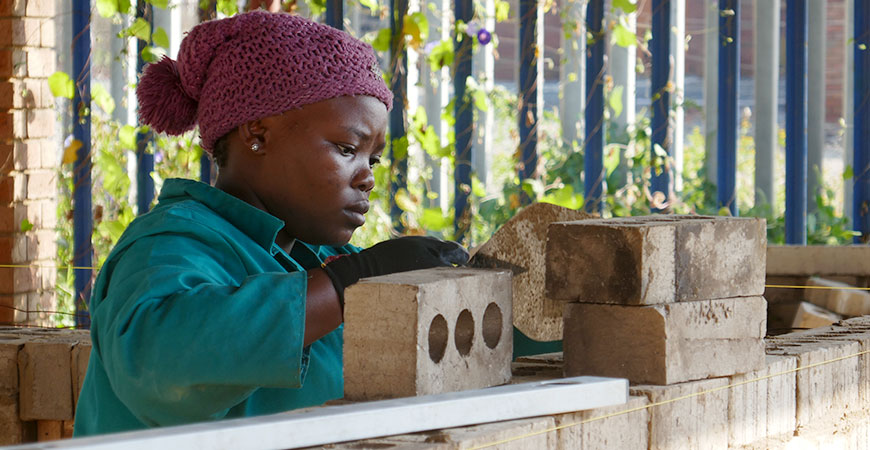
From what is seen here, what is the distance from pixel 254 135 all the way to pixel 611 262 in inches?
27.9

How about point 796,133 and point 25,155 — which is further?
point 796,133

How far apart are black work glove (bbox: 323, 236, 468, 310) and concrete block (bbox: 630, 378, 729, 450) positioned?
37cm

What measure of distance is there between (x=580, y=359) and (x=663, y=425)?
179 millimetres

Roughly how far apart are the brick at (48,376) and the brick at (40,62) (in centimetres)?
122

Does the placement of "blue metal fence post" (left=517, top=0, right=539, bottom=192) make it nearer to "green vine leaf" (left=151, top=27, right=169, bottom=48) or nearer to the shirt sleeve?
"green vine leaf" (left=151, top=27, right=169, bottom=48)

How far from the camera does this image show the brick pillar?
376 centimetres

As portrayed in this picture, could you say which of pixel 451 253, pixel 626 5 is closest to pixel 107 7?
pixel 626 5

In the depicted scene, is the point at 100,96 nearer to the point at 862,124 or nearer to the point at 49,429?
the point at 49,429

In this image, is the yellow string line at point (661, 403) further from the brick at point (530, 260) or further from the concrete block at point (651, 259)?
the brick at point (530, 260)

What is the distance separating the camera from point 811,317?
3.22 meters

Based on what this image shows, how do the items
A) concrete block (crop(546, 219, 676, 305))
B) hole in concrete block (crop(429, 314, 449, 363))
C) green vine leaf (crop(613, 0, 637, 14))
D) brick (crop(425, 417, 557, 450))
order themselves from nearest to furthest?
1. brick (crop(425, 417, 557, 450))
2. hole in concrete block (crop(429, 314, 449, 363))
3. concrete block (crop(546, 219, 676, 305))
4. green vine leaf (crop(613, 0, 637, 14))

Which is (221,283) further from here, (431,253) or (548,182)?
(548,182)

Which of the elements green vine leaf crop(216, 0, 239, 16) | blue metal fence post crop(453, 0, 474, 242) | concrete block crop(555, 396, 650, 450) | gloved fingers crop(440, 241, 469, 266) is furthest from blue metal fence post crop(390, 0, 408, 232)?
concrete block crop(555, 396, 650, 450)

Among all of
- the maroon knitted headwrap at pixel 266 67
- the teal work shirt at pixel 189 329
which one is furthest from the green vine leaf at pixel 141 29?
the teal work shirt at pixel 189 329
